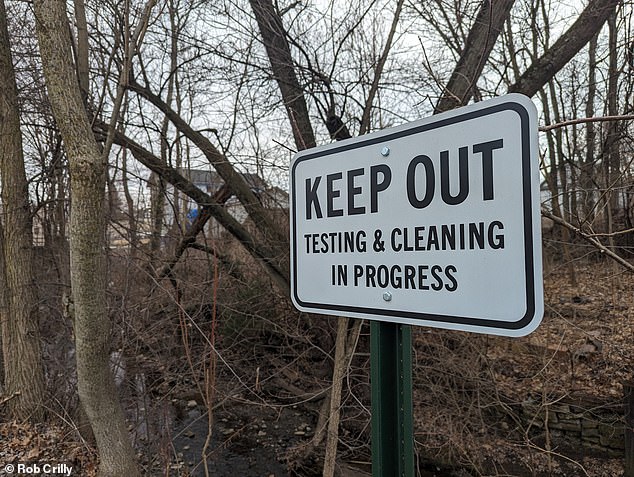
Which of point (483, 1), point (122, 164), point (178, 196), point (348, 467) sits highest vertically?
point (483, 1)

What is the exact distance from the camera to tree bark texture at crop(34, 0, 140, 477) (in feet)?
11.4

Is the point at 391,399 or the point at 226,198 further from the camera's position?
the point at 226,198

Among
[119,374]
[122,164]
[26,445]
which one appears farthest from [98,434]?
[122,164]

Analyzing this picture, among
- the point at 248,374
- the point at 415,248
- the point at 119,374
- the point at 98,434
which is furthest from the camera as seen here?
the point at 248,374

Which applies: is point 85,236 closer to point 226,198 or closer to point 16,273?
point 16,273

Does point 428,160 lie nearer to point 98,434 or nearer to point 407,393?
point 407,393

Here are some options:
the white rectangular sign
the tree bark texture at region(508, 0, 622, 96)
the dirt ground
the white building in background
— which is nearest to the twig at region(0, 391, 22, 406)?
the dirt ground

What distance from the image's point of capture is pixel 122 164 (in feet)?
24.1

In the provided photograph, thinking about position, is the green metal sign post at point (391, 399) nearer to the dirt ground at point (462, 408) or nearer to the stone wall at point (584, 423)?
the dirt ground at point (462, 408)

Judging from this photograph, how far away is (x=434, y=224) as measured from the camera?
1056mm

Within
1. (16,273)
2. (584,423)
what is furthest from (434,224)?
(584,423)

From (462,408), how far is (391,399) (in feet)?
14.4

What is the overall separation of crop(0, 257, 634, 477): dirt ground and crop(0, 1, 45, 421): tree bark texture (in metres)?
0.38

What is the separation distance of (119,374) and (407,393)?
5.08 metres
